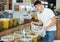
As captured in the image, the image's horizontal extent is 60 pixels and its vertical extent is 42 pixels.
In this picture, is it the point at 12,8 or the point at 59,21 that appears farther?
the point at 59,21

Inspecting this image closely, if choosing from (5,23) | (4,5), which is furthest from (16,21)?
(4,5)

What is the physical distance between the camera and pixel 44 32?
2.95m

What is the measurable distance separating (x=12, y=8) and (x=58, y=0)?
392 cm

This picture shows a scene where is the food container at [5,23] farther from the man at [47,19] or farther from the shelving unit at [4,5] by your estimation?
the man at [47,19]

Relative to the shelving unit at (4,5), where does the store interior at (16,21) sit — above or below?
below

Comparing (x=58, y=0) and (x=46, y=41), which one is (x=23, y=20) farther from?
(x=58, y=0)

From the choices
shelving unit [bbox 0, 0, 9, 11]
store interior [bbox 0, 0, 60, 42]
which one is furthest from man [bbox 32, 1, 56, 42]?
shelving unit [bbox 0, 0, 9, 11]

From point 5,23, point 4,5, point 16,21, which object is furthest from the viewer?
point 4,5

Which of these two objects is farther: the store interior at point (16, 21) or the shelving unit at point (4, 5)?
the shelving unit at point (4, 5)

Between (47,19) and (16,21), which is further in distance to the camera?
(47,19)

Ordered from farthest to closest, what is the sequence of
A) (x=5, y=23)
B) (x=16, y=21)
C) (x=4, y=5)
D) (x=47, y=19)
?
(x=4, y=5), (x=47, y=19), (x=16, y=21), (x=5, y=23)

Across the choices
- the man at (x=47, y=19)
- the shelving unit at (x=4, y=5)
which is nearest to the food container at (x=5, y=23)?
the shelving unit at (x=4, y=5)

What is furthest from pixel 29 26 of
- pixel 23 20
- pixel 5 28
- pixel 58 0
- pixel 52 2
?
pixel 58 0

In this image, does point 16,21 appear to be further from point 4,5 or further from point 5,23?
point 4,5
